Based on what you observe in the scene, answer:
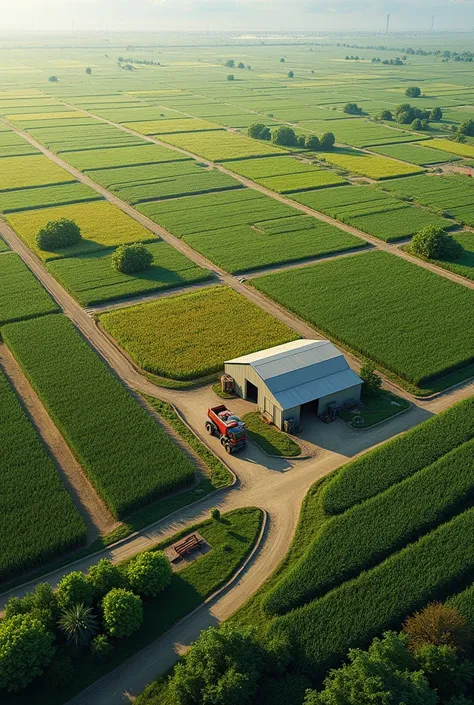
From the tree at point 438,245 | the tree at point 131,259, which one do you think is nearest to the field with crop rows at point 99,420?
the tree at point 131,259

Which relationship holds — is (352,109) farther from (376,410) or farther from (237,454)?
(237,454)

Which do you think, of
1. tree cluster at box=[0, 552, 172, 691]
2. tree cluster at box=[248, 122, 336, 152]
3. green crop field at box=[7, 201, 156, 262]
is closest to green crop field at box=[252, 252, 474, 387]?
green crop field at box=[7, 201, 156, 262]

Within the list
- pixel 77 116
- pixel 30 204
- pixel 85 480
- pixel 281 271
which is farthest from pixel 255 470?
pixel 77 116

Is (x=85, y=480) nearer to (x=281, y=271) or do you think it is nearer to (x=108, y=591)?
(x=108, y=591)

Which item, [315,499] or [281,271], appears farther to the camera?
[281,271]

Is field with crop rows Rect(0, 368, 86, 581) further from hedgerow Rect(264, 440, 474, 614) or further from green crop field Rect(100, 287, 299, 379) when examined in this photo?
green crop field Rect(100, 287, 299, 379)

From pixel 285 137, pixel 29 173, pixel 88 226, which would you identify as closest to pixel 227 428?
pixel 88 226

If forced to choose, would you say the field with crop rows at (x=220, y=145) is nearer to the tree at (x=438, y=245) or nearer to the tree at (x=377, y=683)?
the tree at (x=438, y=245)
